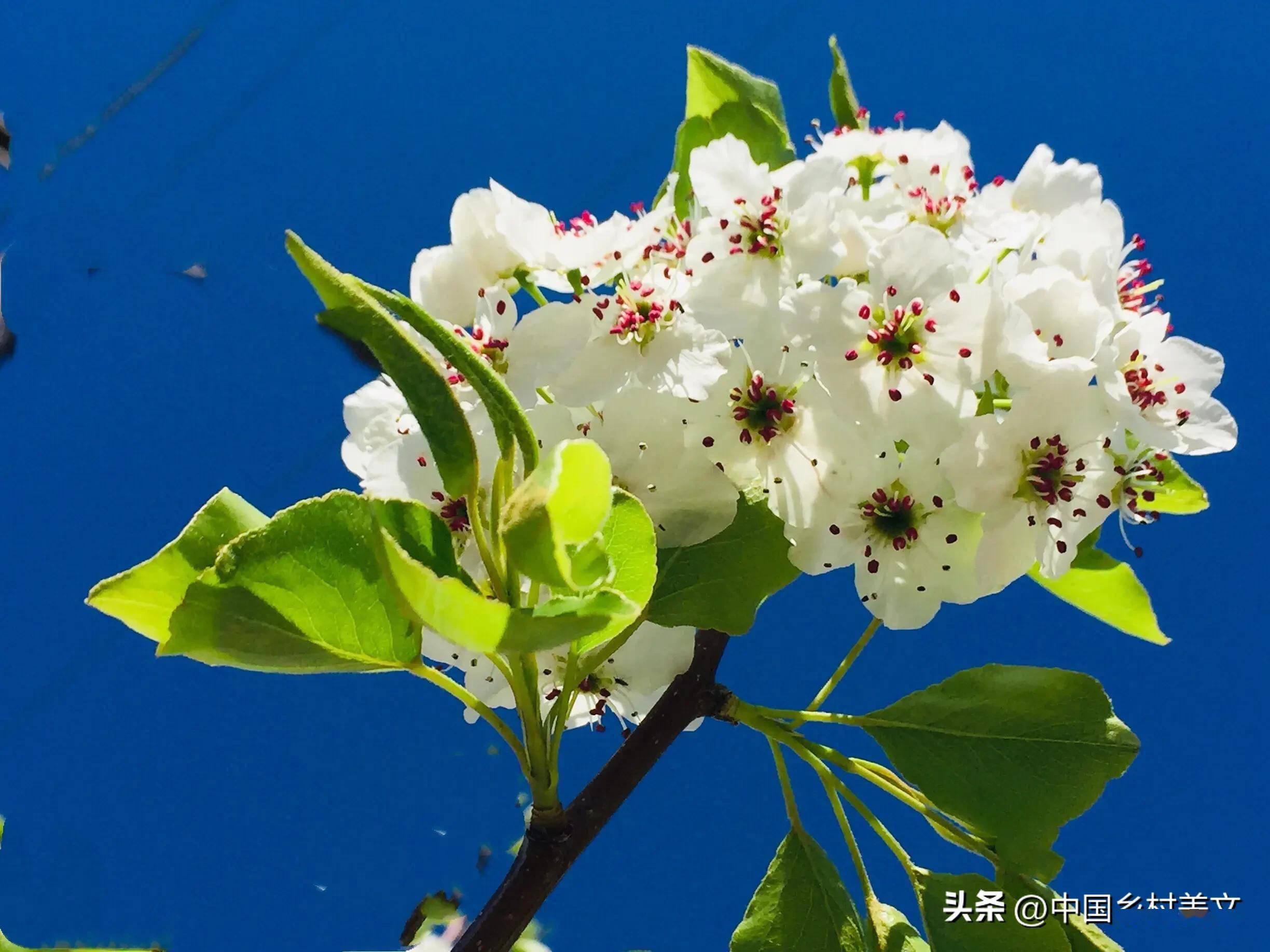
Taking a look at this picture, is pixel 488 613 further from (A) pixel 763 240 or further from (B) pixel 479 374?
(A) pixel 763 240

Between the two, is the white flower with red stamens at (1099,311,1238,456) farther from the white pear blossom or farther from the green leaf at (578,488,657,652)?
the green leaf at (578,488,657,652)

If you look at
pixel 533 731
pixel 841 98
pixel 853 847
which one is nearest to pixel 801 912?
pixel 853 847

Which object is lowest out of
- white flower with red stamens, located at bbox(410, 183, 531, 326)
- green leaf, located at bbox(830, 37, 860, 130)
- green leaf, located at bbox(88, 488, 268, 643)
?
green leaf, located at bbox(88, 488, 268, 643)

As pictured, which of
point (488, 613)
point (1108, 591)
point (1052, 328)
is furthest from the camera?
point (1108, 591)

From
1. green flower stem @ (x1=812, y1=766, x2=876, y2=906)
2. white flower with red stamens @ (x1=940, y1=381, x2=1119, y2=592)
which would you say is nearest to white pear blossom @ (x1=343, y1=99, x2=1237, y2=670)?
white flower with red stamens @ (x1=940, y1=381, x2=1119, y2=592)

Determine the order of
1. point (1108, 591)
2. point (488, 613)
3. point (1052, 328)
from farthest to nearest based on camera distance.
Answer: point (1108, 591) → point (1052, 328) → point (488, 613)

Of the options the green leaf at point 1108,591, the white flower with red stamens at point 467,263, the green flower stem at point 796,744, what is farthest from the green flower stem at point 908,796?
the white flower with red stamens at point 467,263

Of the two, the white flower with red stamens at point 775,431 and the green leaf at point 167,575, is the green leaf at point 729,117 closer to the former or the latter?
the white flower with red stamens at point 775,431
